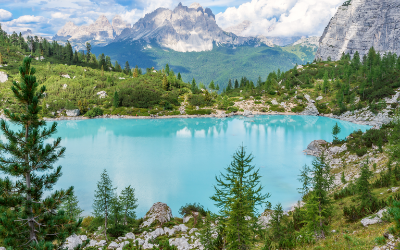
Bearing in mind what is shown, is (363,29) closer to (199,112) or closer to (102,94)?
(199,112)

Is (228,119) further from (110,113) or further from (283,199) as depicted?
(283,199)

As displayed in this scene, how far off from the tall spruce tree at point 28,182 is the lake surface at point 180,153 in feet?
53.6

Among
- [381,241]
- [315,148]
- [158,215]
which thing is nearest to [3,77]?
[158,215]

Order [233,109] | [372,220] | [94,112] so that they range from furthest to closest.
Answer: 1. [233,109]
2. [94,112]
3. [372,220]

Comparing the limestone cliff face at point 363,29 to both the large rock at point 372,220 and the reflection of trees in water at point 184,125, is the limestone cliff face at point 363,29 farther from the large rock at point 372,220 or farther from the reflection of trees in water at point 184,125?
the large rock at point 372,220

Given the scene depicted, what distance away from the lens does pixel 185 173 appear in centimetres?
3597

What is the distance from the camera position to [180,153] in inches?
1861

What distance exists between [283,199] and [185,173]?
49.2 ft

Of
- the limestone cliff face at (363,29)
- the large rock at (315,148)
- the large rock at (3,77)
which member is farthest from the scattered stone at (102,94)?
the limestone cliff face at (363,29)

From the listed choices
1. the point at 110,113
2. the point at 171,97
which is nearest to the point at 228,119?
the point at 171,97

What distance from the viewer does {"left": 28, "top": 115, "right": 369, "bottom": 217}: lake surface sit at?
2970cm

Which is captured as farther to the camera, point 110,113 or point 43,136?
point 110,113

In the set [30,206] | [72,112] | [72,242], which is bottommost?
[72,242]

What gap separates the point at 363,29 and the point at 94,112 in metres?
177
